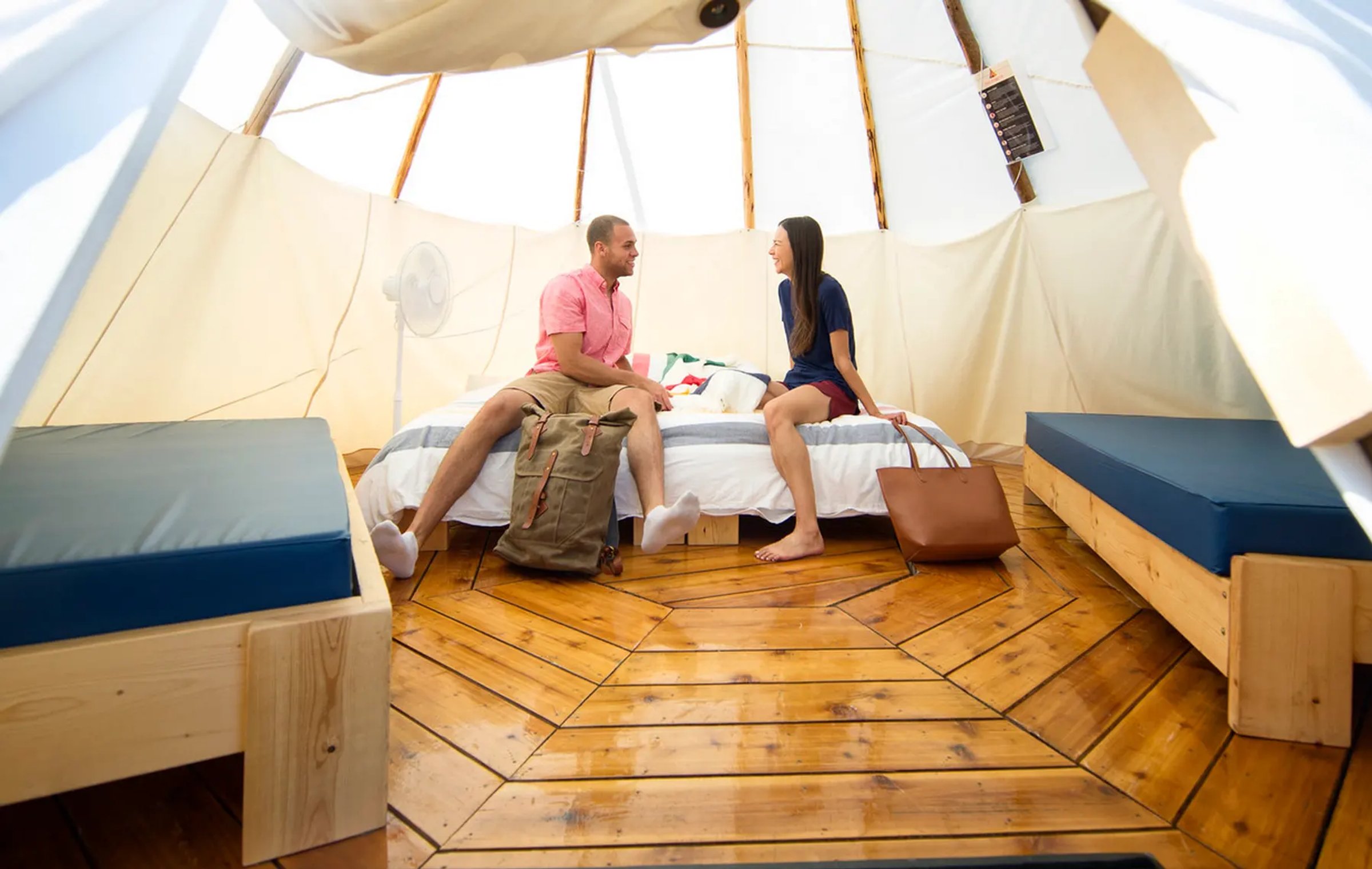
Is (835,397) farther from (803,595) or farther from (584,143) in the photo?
(584,143)

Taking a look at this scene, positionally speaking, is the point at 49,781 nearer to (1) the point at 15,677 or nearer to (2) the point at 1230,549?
(1) the point at 15,677

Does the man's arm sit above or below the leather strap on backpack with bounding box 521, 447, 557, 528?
above

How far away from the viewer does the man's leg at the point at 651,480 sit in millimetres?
2061

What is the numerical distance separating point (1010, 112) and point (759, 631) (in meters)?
3.18

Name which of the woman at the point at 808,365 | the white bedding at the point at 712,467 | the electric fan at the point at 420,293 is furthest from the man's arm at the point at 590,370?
the electric fan at the point at 420,293

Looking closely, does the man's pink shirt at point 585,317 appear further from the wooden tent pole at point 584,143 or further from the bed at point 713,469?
the wooden tent pole at point 584,143

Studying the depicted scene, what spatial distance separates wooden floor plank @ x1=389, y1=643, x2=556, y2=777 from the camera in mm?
1235

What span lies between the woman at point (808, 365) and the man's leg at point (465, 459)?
848 millimetres

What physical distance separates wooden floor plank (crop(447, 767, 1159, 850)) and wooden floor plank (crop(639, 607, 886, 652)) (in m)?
0.51

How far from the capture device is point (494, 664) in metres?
1.56

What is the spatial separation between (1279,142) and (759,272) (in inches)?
153

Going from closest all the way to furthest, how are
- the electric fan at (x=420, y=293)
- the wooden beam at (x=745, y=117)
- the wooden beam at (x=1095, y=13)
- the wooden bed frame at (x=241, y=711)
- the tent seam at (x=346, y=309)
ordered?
the wooden bed frame at (x=241, y=711), the wooden beam at (x=1095, y=13), the electric fan at (x=420, y=293), the tent seam at (x=346, y=309), the wooden beam at (x=745, y=117)

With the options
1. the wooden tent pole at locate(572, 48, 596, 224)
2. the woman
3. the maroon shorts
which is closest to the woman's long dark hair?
the woman

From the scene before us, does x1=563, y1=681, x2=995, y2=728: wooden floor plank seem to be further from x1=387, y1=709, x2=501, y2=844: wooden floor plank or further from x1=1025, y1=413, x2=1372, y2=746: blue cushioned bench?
x1=1025, y1=413, x2=1372, y2=746: blue cushioned bench
